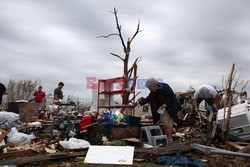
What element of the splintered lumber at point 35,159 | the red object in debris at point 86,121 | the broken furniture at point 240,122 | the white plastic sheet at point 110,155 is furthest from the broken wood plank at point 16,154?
the broken furniture at point 240,122

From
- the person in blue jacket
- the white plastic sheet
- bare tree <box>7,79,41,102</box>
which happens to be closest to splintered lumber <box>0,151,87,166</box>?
the white plastic sheet

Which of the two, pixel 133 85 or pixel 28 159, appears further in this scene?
pixel 133 85

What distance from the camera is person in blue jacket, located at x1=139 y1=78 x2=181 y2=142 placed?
7141mm

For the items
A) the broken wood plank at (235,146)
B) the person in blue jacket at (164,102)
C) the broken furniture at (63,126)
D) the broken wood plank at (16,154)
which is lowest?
the broken wood plank at (235,146)

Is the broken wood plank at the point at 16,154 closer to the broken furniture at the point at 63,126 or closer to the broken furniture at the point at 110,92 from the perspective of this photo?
the broken furniture at the point at 63,126

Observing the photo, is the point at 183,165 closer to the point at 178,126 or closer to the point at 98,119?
the point at 98,119

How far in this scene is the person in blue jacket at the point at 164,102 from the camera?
714 centimetres

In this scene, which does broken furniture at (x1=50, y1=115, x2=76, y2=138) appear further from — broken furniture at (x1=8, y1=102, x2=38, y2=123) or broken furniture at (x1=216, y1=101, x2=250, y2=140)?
broken furniture at (x1=216, y1=101, x2=250, y2=140)

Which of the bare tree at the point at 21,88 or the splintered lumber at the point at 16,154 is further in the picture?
the bare tree at the point at 21,88

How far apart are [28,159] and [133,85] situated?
610 centimetres

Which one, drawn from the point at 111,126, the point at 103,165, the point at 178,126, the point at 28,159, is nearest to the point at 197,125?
the point at 178,126

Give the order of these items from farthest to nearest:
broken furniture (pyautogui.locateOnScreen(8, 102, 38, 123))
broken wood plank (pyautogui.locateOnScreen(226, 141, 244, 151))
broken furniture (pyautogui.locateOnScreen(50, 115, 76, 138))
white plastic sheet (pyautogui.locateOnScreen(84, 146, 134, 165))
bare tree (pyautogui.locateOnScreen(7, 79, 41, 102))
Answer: bare tree (pyautogui.locateOnScreen(7, 79, 41, 102)) → broken furniture (pyautogui.locateOnScreen(8, 102, 38, 123)) → broken furniture (pyautogui.locateOnScreen(50, 115, 76, 138)) → broken wood plank (pyautogui.locateOnScreen(226, 141, 244, 151)) → white plastic sheet (pyautogui.locateOnScreen(84, 146, 134, 165))

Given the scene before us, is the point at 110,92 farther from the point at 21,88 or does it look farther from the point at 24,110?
the point at 21,88

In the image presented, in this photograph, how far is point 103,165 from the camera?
463 cm
